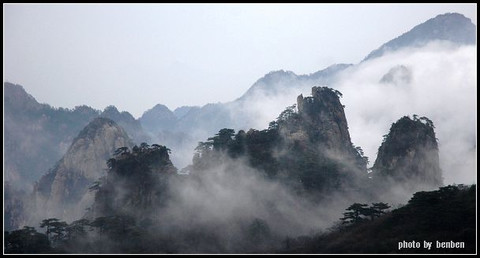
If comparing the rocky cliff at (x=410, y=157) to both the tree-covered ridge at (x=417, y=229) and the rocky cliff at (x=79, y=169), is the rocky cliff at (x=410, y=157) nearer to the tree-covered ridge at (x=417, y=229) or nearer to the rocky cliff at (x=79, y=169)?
the tree-covered ridge at (x=417, y=229)

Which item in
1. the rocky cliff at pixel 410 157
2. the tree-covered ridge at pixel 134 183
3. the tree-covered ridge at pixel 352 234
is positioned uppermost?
the rocky cliff at pixel 410 157

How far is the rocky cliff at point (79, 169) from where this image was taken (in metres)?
159

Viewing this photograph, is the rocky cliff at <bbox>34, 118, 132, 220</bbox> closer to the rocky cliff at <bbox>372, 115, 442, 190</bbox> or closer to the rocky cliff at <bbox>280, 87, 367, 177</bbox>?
the rocky cliff at <bbox>280, 87, 367, 177</bbox>

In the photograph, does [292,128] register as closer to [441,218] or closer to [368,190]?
[368,190]

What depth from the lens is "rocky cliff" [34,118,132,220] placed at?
159 meters

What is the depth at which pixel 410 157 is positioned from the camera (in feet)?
376

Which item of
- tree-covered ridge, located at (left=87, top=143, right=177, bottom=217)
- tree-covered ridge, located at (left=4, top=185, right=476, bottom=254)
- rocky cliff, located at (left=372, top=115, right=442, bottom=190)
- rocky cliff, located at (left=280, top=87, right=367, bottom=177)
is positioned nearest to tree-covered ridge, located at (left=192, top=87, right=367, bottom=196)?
rocky cliff, located at (left=280, top=87, right=367, bottom=177)

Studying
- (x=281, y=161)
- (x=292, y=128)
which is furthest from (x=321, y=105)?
(x=281, y=161)

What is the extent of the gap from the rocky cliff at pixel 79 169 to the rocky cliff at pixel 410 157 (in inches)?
3619

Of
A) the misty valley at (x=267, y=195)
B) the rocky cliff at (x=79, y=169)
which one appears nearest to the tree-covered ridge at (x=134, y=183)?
the misty valley at (x=267, y=195)

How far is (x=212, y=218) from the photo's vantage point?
343 feet

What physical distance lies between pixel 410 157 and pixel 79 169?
107m

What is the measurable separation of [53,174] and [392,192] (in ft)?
386

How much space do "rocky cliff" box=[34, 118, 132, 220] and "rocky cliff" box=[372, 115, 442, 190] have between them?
91920 mm
